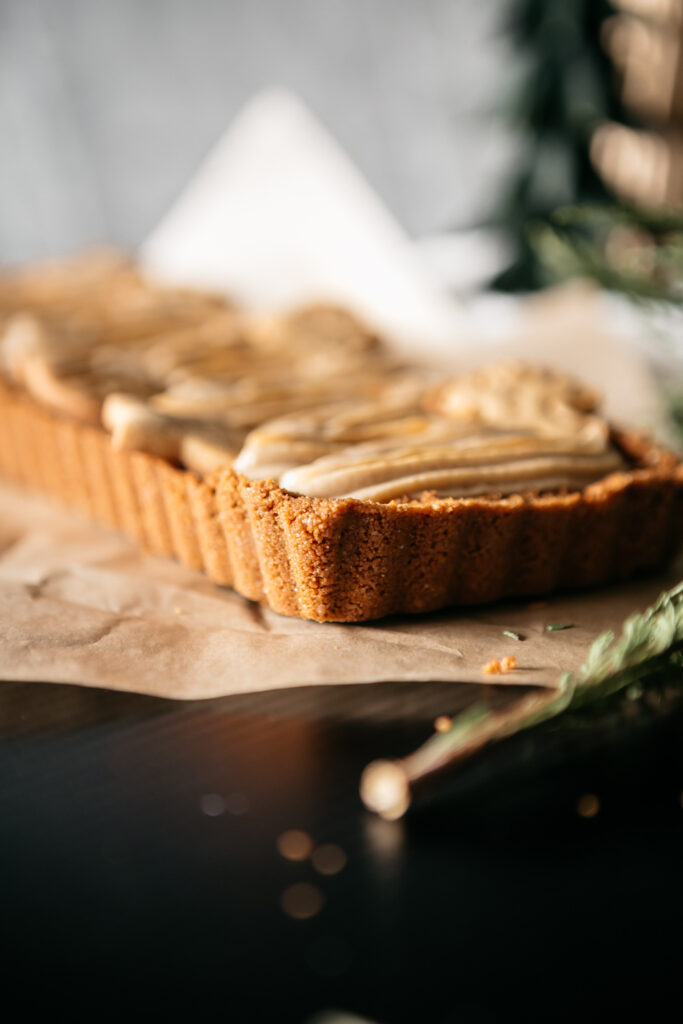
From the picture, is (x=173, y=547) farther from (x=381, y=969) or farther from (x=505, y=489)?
(x=381, y=969)

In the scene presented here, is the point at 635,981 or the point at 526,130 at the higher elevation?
the point at 526,130

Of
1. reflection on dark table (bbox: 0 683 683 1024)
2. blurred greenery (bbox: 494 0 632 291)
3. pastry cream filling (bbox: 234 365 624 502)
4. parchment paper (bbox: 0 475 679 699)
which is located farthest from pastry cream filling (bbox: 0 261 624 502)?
blurred greenery (bbox: 494 0 632 291)

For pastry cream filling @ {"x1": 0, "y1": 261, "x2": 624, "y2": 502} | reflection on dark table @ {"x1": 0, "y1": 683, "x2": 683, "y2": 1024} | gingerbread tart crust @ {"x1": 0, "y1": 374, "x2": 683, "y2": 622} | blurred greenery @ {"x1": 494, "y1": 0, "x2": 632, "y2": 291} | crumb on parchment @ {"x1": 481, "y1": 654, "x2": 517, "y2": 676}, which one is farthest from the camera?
blurred greenery @ {"x1": 494, "y1": 0, "x2": 632, "y2": 291}

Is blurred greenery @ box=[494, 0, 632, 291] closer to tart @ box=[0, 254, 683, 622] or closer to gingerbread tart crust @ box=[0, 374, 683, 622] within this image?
tart @ box=[0, 254, 683, 622]

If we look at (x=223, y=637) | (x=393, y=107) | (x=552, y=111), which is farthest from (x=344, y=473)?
(x=393, y=107)

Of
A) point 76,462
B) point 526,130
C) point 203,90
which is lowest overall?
point 76,462

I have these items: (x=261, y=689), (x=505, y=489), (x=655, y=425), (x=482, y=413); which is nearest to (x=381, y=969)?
(x=261, y=689)

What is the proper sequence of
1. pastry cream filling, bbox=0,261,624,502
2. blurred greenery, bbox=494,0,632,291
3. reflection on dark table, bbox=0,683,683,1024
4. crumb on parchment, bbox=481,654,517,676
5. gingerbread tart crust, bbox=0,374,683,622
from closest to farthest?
reflection on dark table, bbox=0,683,683,1024 < crumb on parchment, bbox=481,654,517,676 < gingerbread tart crust, bbox=0,374,683,622 < pastry cream filling, bbox=0,261,624,502 < blurred greenery, bbox=494,0,632,291
